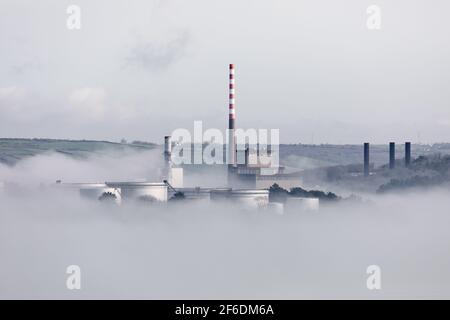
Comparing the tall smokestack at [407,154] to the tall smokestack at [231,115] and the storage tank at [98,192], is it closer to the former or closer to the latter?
the tall smokestack at [231,115]

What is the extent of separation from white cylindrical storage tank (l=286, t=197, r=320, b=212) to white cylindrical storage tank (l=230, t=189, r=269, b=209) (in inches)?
46.7

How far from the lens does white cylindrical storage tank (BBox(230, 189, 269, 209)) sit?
51.6 metres

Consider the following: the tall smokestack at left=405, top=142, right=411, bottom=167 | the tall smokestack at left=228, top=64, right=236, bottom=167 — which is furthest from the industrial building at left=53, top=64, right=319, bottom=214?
the tall smokestack at left=405, top=142, right=411, bottom=167

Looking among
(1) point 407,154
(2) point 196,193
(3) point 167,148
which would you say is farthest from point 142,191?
(1) point 407,154

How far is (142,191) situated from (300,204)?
7.21 m

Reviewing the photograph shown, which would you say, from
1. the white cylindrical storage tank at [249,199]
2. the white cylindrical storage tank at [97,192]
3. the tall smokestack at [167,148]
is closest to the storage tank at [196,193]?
the white cylindrical storage tank at [249,199]

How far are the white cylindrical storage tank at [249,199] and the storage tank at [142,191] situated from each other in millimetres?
3764

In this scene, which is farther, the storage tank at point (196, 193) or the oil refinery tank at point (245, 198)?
the storage tank at point (196, 193)

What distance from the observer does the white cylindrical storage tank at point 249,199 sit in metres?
51.6

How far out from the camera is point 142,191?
52719mm

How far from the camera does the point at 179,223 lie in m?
55.5
